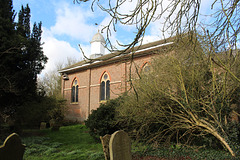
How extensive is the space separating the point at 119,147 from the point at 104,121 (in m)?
6.99

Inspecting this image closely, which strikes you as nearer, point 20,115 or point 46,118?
point 20,115

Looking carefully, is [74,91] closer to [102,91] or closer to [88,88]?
[88,88]

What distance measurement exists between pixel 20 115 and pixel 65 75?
10.8 m

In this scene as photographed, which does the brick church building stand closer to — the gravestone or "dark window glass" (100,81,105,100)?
"dark window glass" (100,81,105,100)

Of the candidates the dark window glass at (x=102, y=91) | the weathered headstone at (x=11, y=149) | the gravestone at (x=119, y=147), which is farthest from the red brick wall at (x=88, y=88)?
the weathered headstone at (x=11, y=149)

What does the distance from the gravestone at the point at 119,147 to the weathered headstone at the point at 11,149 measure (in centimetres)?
149

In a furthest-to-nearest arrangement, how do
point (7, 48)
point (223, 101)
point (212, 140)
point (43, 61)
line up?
point (43, 61) → point (7, 48) → point (212, 140) → point (223, 101)

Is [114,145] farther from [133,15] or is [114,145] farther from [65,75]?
[65,75]

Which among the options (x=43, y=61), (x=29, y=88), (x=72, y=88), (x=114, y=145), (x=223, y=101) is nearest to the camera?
(x=114, y=145)

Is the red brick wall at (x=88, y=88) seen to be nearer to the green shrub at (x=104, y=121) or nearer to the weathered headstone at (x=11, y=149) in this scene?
the green shrub at (x=104, y=121)

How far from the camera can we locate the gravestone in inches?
106

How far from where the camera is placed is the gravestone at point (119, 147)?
106 inches

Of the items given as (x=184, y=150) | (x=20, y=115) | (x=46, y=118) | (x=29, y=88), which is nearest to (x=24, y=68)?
(x=29, y=88)

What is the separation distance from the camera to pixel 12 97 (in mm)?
11570
